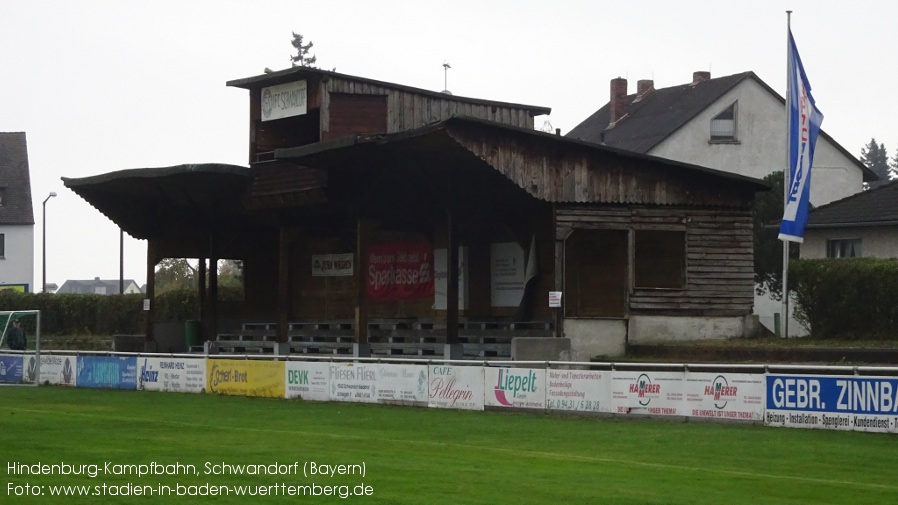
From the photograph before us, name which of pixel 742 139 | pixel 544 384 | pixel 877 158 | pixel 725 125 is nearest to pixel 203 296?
pixel 544 384

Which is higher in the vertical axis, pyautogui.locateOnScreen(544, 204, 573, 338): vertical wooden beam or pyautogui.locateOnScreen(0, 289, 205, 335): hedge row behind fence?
pyautogui.locateOnScreen(544, 204, 573, 338): vertical wooden beam

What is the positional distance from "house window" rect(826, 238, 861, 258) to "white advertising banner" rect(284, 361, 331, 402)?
19552 mm

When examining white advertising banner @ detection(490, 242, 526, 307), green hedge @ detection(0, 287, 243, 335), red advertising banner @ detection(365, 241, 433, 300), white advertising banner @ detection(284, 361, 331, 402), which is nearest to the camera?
white advertising banner @ detection(284, 361, 331, 402)

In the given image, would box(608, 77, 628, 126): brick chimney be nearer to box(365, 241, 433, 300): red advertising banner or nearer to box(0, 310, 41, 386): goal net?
box(365, 241, 433, 300): red advertising banner

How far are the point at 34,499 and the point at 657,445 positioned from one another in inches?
414

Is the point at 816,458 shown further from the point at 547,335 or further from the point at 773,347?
the point at 547,335

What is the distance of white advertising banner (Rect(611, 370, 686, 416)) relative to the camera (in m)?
24.8

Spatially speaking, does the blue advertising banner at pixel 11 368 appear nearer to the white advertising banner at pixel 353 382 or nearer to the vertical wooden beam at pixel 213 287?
the vertical wooden beam at pixel 213 287

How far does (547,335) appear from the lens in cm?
3566

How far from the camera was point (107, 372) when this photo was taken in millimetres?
38188

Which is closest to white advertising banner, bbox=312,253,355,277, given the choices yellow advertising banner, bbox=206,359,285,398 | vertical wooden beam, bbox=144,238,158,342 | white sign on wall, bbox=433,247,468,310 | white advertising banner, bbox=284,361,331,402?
white sign on wall, bbox=433,247,468,310

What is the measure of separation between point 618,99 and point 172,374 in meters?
39.2

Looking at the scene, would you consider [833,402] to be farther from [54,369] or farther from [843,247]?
[54,369]

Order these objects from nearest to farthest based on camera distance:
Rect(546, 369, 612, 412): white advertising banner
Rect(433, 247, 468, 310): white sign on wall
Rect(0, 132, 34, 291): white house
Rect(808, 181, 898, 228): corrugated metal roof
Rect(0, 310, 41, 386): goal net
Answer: Rect(546, 369, 612, 412): white advertising banner < Rect(0, 310, 41, 386): goal net < Rect(433, 247, 468, 310): white sign on wall < Rect(808, 181, 898, 228): corrugated metal roof < Rect(0, 132, 34, 291): white house
